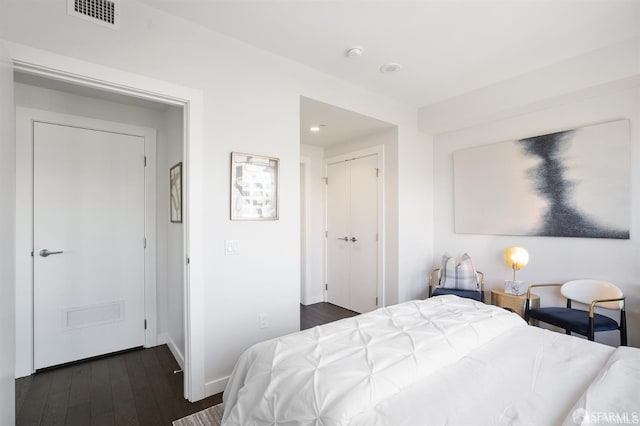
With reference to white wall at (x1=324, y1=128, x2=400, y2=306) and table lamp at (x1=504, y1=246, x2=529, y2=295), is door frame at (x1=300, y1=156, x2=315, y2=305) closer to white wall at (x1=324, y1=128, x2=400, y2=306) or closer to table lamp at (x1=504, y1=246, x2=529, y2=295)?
white wall at (x1=324, y1=128, x2=400, y2=306)

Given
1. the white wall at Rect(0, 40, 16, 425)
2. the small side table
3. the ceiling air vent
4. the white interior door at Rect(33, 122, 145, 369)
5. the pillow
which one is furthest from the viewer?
the pillow

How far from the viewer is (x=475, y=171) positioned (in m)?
3.46

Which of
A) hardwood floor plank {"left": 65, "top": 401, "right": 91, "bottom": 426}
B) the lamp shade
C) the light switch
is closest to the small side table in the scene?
the lamp shade

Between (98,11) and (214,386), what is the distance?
100 inches

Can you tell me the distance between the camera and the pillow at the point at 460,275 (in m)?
3.17

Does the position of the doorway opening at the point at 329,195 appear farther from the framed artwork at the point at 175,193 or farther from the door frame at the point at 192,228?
the framed artwork at the point at 175,193

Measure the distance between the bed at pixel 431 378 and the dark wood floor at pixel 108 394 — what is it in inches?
37.5

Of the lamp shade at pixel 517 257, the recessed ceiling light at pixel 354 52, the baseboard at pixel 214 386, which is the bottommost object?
the baseboard at pixel 214 386

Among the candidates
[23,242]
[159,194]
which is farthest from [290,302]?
[23,242]

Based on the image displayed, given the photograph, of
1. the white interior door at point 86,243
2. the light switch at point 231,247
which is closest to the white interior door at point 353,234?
the light switch at point 231,247

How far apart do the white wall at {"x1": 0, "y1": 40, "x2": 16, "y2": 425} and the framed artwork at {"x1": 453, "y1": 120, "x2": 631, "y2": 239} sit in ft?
12.6

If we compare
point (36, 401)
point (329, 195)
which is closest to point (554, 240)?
point (329, 195)

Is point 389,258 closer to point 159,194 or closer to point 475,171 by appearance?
A: point 475,171

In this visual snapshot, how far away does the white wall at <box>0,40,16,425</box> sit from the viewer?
133 cm
